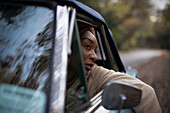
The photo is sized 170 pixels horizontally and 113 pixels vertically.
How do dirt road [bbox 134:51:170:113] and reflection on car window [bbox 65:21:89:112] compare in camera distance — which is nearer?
reflection on car window [bbox 65:21:89:112]

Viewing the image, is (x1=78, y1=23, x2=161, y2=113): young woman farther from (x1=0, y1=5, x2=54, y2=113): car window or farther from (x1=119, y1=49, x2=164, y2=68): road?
(x1=119, y1=49, x2=164, y2=68): road

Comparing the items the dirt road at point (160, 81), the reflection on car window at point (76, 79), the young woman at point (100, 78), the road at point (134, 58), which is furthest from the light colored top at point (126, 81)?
the road at point (134, 58)

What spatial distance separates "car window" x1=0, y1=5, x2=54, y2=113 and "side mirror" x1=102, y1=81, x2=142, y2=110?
41 centimetres

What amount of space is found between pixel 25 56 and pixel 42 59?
0.14 meters

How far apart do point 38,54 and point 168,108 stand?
338 centimetres

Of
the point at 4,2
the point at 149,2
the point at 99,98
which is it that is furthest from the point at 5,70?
the point at 149,2

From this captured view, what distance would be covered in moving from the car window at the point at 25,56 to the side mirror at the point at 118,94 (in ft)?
1.36

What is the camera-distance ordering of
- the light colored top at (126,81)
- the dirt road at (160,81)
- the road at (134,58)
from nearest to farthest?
the light colored top at (126,81) → the dirt road at (160,81) → the road at (134,58)

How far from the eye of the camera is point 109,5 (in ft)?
75.4

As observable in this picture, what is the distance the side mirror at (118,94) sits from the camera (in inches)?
40.6

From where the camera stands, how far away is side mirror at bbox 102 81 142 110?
1030 mm

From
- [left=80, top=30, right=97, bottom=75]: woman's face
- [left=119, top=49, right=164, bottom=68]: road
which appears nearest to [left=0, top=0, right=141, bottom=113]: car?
[left=80, top=30, right=97, bottom=75]: woman's face

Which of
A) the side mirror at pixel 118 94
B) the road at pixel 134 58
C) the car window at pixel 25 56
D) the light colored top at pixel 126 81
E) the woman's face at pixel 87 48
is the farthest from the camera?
the road at pixel 134 58

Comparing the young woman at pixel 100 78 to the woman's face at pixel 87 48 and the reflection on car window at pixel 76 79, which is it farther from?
the reflection on car window at pixel 76 79
